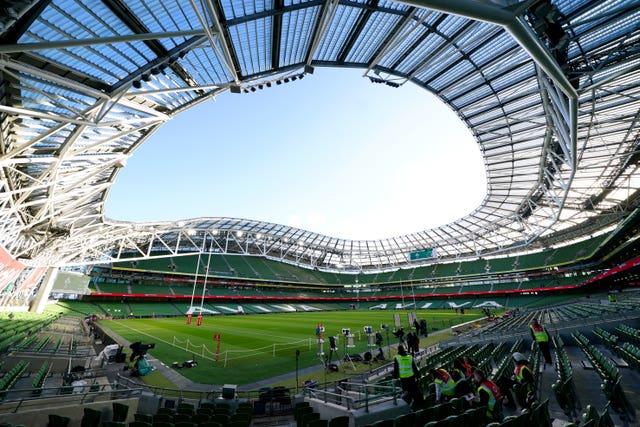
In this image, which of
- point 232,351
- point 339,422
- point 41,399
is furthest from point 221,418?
point 232,351

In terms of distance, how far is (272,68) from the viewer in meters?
15.9

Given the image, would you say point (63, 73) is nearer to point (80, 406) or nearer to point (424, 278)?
point (80, 406)

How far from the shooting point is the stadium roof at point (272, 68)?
912cm

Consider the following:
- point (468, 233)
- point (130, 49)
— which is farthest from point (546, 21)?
point (468, 233)

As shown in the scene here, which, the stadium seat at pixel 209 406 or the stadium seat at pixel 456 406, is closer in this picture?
the stadium seat at pixel 456 406

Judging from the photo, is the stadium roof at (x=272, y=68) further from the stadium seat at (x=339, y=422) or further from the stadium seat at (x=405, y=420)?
the stadium seat at (x=339, y=422)

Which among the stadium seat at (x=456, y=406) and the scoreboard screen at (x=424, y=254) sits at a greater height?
the scoreboard screen at (x=424, y=254)

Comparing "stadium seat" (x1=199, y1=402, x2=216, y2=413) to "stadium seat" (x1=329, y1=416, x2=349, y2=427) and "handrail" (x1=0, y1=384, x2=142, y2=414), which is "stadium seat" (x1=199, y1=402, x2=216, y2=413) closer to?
"handrail" (x1=0, y1=384, x2=142, y2=414)

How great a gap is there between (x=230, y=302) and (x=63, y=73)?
59.9 metres

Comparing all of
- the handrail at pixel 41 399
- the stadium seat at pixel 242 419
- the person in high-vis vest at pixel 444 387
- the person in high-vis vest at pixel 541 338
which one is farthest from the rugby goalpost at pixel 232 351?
the person in high-vis vest at pixel 541 338

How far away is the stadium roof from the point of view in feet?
29.9

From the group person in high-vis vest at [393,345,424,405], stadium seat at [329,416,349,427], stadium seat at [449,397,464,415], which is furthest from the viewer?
person in high-vis vest at [393,345,424,405]

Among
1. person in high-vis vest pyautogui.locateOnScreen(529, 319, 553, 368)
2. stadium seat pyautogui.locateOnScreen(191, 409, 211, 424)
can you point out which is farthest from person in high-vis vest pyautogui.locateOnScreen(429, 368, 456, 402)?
person in high-vis vest pyautogui.locateOnScreen(529, 319, 553, 368)

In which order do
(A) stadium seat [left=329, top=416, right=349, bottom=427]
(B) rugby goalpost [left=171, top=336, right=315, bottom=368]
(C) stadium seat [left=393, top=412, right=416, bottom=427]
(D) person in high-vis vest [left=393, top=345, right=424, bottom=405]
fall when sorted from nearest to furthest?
(C) stadium seat [left=393, top=412, right=416, bottom=427], (A) stadium seat [left=329, top=416, right=349, bottom=427], (D) person in high-vis vest [left=393, top=345, right=424, bottom=405], (B) rugby goalpost [left=171, top=336, right=315, bottom=368]
